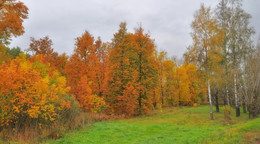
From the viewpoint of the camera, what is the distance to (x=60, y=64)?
3825 cm

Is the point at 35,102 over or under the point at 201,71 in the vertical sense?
under

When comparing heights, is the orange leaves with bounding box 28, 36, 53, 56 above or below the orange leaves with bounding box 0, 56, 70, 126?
above

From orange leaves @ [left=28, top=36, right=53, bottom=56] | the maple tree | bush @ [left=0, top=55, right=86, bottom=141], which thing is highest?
orange leaves @ [left=28, top=36, right=53, bottom=56]

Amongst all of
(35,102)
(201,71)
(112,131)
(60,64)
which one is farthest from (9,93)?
(60,64)

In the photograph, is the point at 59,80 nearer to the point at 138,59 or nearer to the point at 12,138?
the point at 12,138

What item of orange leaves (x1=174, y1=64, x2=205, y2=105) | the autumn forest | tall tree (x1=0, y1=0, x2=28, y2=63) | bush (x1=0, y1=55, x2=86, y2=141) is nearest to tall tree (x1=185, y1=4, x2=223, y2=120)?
the autumn forest

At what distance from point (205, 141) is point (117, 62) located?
54.6 feet

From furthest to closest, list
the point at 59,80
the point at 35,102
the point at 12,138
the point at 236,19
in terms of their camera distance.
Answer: the point at 236,19 < the point at 59,80 < the point at 35,102 < the point at 12,138

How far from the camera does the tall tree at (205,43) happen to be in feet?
67.1

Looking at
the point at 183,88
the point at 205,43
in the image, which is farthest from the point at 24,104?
the point at 183,88

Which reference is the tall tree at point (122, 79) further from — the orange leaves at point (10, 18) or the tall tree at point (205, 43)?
the orange leaves at point (10, 18)

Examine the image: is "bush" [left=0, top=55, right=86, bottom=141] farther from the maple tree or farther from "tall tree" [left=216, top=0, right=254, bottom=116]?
"tall tree" [left=216, top=0, right=254, bottom=116]

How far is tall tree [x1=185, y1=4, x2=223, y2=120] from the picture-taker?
2044cm

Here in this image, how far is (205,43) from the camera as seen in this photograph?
20359 mm
